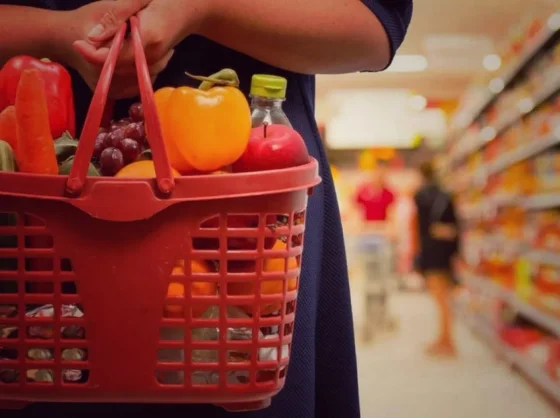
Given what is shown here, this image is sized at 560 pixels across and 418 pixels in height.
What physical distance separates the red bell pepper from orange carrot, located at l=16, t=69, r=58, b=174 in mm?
91

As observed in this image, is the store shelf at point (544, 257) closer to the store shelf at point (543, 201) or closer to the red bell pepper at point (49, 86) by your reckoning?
the store shelf at point (543, 201)

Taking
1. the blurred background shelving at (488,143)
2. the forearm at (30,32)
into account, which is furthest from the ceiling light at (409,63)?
the forearm at (30,32)

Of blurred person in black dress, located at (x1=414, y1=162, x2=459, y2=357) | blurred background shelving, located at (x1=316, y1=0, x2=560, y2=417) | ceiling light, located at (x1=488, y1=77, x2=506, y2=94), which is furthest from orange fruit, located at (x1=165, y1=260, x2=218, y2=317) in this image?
ceiling light, located at (x1=488, y1=77, x2=506, y2=94)

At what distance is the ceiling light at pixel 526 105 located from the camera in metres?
5.38

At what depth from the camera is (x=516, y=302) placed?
Answer: 532 cm

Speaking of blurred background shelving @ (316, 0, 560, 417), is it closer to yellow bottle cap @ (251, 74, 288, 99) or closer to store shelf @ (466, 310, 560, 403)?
store shelf @ (466, 310, 560, 403)

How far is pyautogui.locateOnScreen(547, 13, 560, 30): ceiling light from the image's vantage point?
4695 millimetres

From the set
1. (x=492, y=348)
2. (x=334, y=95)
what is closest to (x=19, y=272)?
(x=492, y=348)

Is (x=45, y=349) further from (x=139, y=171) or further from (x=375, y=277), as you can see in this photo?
(x=375, y=277)

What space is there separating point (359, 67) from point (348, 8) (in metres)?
0.13

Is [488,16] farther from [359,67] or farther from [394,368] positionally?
[359,67]

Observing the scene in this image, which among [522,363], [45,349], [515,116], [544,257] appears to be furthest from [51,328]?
[515,116]

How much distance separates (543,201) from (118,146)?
4.39 m

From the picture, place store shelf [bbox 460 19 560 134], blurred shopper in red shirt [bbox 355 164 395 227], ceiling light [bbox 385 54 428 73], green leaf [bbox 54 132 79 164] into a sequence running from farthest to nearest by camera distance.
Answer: ceiling light [bbox 385 54 428 73]
blurred shopper in red shirt [bbox 355 164 395 227]
store shelf [bbox 460 19 560 134]
green leaf [bbox 54 132 79 164]
